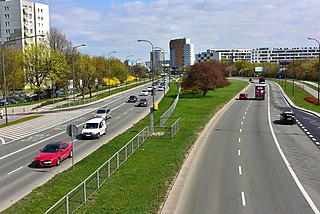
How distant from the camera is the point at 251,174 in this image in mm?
19859

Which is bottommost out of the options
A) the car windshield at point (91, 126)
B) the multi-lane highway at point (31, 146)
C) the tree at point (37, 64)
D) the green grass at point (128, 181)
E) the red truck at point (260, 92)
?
the multi-lane highway at point (31, 146)

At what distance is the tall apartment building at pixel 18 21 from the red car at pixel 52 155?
103 metres

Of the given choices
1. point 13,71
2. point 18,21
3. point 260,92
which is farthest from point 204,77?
point 18,21

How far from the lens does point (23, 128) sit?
41969 millimetres

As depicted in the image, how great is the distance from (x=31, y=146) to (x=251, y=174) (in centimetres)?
1874

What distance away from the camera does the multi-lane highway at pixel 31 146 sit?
63.3 ft

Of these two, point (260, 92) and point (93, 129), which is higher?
point (260, 92)

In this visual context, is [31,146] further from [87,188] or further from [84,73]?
[84,73]

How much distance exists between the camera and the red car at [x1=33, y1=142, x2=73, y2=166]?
2302 centimetres

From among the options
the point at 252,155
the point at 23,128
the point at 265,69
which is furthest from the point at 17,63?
the point at 265,69

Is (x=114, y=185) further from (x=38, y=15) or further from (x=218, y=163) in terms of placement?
(x=38, y=15)

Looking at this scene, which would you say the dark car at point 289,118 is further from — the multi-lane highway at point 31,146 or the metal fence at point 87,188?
the metal fence at point 87,188

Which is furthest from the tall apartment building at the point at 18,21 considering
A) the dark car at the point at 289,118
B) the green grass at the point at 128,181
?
the green grass at the point at 128,181

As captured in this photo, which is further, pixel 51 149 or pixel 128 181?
pixel 51 149
